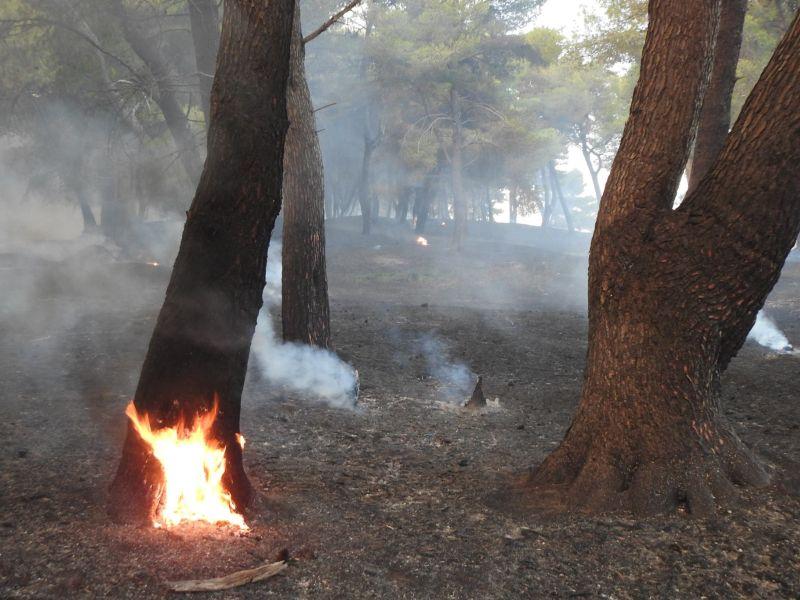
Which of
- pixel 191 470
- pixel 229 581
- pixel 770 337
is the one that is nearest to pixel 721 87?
pixel 770 337

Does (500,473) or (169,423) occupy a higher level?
(169,423)

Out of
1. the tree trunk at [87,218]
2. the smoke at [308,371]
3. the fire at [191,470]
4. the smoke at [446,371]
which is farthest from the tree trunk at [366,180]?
the fire at [191,470]

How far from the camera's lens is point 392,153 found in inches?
1352

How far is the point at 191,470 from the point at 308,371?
4.26 meters

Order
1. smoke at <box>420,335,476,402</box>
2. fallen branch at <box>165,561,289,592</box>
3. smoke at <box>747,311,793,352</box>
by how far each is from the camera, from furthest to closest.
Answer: smoke at <box>747,311,793,352</box>
smoke at <box>420,335,476,402</box>
fallen branch at <box>165,561,289,592</box>

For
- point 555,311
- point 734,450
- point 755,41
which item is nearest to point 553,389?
point 734,450

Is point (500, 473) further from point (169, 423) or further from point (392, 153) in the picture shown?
point (392, 153)

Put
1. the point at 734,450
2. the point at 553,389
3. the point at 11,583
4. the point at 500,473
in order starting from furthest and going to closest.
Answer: the point at 553,389 → the point at 500,473 → the point at 734,450 → the point at 11,583

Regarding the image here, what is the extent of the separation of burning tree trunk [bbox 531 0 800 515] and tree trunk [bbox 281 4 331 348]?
464 centimetres

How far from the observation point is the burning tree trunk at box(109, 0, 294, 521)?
4086 mm

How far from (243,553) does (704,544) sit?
2.75 meters

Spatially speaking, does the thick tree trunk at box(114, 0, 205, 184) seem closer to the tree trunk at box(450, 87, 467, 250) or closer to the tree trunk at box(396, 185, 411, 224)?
the tree trunk at box(450, 87, 467, 250)

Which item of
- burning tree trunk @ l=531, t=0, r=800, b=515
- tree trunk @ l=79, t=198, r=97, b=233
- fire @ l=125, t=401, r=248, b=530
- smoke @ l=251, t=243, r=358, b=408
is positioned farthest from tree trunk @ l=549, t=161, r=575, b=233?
fire @ l=125, t=401, r=248, b=530

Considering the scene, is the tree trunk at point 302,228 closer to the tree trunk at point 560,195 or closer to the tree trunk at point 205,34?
the tree trunk at point 205,34
